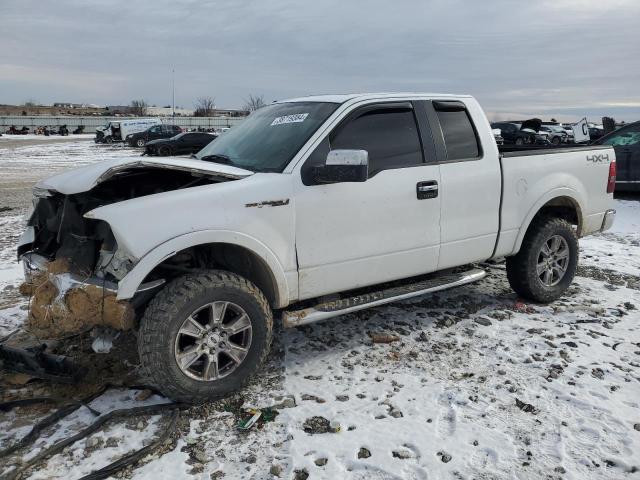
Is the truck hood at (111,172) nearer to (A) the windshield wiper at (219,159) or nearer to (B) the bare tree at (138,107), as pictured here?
(A) the windshield wiper at (219,159)

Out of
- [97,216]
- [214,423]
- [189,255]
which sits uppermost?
[97,216]

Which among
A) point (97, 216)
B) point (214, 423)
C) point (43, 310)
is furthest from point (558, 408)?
point (43, 310)

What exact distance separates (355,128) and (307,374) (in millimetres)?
1831

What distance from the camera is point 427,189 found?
404cm

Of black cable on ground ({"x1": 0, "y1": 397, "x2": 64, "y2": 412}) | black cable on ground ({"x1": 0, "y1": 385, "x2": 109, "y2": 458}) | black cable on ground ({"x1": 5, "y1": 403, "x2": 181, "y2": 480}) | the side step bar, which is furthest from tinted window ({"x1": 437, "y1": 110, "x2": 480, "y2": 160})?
black cable on ground ({"x1": 0, "y1": 397, "x2": 64, "y2": 412})

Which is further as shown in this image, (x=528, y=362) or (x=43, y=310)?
(x=528, y=362)

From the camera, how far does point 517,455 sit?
2826 mm

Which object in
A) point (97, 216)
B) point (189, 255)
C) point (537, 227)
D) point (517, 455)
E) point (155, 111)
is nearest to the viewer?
point (517, 455)

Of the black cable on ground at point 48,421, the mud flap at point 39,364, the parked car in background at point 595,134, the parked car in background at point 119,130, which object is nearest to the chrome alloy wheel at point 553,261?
the black cable on ground at point 48,421

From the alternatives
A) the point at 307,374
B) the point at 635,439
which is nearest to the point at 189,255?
the point at 307,374

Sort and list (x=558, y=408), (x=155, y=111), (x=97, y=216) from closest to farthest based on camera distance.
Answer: (x=97, y=216)
(x=558, y=408)
(x=155, y=111)

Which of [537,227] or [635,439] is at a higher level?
[537,227]

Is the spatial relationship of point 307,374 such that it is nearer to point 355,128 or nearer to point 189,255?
point 189,255

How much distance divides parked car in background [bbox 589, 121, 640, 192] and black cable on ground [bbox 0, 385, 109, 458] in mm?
10102
